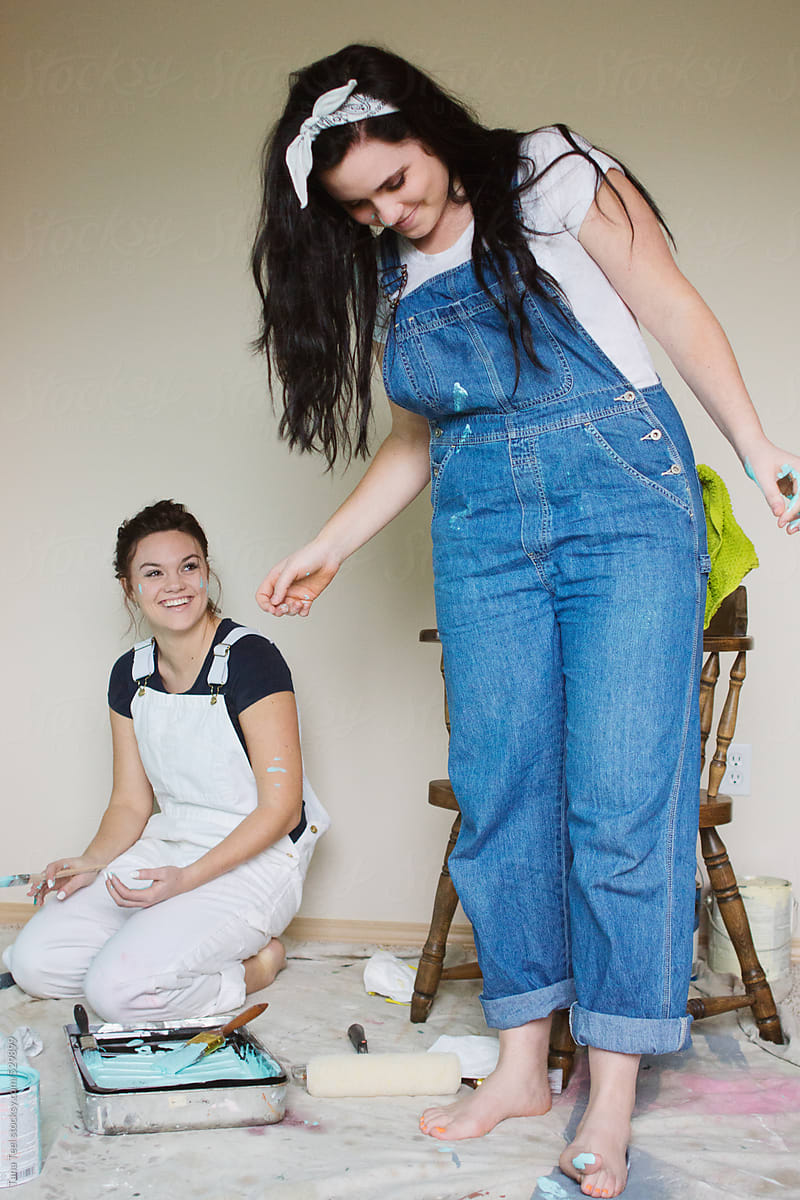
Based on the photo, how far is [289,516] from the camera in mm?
2312

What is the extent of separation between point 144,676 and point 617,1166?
1231 millimetres

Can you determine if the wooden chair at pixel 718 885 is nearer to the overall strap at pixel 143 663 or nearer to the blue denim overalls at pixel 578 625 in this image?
the blue denim overalls at pixel 578 625

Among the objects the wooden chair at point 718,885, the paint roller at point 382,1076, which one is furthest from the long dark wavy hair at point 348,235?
the paint roller at point 382,1076

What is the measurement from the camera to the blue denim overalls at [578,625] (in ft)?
4.06

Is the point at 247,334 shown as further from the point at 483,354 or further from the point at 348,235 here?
the point at 483,354

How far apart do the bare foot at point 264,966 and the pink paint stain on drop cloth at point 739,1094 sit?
2.47 ft

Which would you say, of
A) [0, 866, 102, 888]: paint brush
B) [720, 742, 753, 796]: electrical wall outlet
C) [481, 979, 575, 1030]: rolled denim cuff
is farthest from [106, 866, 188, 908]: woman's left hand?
[720, 742, 753, 796]: electrical wall outlet

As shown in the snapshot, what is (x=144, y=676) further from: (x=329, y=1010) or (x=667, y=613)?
(x=667, y=613)

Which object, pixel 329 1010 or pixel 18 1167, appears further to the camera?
pixel 329 1010

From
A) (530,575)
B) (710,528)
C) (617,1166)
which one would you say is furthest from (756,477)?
(617,1166)

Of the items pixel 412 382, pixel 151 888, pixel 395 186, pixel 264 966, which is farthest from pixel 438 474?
pixel 264 966

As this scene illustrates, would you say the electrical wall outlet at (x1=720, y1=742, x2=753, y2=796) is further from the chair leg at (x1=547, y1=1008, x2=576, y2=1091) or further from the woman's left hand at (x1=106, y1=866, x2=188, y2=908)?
the woman's left hand at (x1=106, y1=866, x2=188, y2=908)

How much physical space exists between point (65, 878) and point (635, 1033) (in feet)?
3.89

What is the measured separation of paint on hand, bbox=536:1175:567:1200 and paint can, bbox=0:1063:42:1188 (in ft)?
1.90
